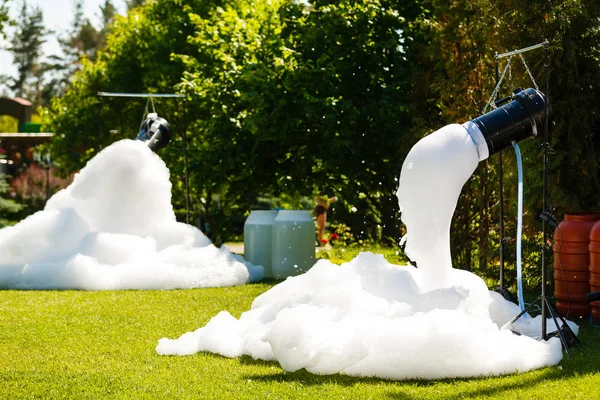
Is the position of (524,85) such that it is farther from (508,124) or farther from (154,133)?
(154,133)

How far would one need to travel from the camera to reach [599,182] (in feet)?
28.3

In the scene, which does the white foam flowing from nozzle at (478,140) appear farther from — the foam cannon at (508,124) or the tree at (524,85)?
the tree at (524,85)

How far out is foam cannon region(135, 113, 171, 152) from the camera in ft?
38.6

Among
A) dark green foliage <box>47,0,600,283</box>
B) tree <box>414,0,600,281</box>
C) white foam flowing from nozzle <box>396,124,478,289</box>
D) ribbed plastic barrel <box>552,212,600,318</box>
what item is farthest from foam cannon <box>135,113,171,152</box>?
white foam flowing from nozzle <box>396,124,478,289</box>

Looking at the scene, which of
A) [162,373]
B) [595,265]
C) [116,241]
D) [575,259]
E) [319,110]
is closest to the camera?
[162,373]

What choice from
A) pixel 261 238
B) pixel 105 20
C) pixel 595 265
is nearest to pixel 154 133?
pixel 261 238

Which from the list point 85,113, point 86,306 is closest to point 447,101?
point 86,306

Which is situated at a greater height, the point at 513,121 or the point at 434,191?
the point at 513,121

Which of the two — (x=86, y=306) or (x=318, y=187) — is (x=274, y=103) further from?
(x=86, y=306)

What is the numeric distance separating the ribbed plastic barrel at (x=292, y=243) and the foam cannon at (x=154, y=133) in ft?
7.08

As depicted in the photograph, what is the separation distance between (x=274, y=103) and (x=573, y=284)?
5.67 meters

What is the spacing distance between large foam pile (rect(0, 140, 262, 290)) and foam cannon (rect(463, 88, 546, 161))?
4672 millimetres

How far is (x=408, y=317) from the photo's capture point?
548cm

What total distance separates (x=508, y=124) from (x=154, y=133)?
672 centimetres
